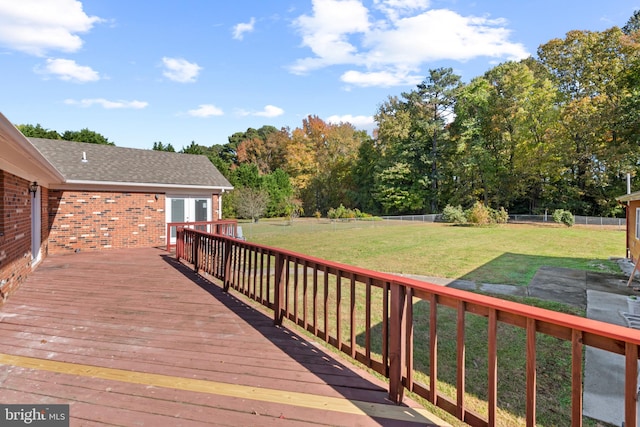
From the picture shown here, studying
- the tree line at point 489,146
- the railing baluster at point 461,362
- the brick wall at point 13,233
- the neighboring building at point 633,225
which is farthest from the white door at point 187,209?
the tree line at point 489,146

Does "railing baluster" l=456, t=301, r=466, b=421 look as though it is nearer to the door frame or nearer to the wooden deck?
the wooden deck

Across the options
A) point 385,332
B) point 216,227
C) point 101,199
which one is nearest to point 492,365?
point 385,332

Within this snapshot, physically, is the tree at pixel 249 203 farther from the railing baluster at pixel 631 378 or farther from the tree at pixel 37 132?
the railing baluster at pixel 631 378

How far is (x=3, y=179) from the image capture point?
4.82 metres

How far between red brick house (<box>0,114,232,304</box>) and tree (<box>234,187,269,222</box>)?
12088 millimetres

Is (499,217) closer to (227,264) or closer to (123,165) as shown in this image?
(123,165)

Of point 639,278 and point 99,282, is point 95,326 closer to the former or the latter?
point 99,282

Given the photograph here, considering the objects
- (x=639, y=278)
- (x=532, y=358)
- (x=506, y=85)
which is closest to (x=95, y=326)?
(x=532, y=358)

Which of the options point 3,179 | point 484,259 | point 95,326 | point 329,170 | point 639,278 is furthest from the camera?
point 329,170

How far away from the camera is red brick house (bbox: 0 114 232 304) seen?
6.74 metres

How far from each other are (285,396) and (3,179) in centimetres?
527

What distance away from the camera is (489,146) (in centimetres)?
3042

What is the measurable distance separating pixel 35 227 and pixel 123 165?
4.36 meters

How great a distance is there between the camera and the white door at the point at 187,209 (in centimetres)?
1116
